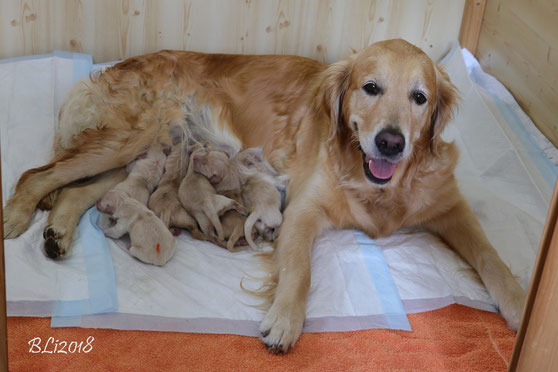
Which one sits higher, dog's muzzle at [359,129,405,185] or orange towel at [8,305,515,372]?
dog's muzzle at [359,129,405,185]

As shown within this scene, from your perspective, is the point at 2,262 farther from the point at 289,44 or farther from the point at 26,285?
the point at 289,44

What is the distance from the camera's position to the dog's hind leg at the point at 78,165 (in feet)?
7.86

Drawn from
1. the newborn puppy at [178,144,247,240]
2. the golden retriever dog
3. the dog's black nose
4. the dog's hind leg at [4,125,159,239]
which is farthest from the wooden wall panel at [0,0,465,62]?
the dog's black nose

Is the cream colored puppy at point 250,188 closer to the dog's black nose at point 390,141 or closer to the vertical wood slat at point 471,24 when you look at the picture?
the dog's black nose at point 390,141

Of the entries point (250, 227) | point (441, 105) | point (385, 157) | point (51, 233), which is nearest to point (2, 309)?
point (51, 233)

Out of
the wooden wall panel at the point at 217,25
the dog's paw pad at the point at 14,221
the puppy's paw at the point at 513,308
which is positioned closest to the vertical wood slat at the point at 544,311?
the puppy's paw at the point at 513,308

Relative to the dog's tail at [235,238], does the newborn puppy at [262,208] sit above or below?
above

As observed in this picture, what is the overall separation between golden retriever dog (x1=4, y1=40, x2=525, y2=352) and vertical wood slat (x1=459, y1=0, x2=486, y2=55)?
41.7 inches

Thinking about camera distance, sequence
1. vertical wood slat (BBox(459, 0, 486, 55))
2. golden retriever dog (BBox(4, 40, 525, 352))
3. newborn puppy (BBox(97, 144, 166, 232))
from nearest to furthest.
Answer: golden retriever dog (BBox(4, 40, 525, 352)), newborn puppy (BBox(97, 144, 166, 232)), vertical wood slat (BBox(459, 0, 486, 55))

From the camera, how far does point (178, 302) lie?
212 centimetres

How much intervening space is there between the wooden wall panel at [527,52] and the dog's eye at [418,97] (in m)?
0.93

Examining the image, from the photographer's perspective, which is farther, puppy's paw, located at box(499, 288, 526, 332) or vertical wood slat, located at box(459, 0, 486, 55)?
vertical wood slat, located at box(459, 0, 486, 55)

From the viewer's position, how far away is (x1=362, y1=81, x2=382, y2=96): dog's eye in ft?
7.43

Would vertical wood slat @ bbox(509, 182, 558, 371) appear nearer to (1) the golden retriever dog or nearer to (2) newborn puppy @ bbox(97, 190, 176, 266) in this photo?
(1) the golden retriever dog
